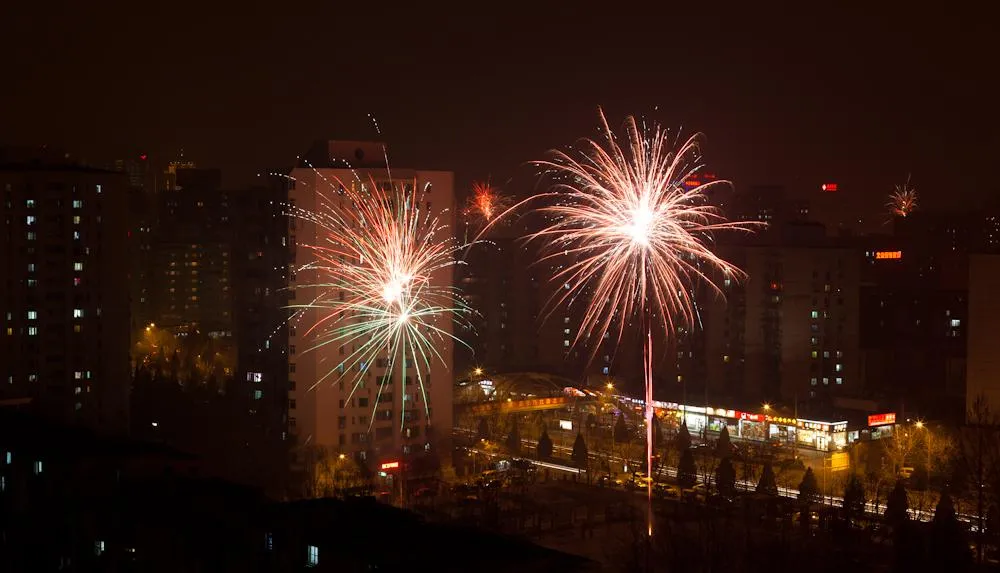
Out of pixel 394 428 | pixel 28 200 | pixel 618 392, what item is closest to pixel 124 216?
pixel 28 200

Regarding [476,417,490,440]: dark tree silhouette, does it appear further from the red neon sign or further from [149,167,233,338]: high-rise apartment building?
[149,167,233,338]: high-rise apartment building

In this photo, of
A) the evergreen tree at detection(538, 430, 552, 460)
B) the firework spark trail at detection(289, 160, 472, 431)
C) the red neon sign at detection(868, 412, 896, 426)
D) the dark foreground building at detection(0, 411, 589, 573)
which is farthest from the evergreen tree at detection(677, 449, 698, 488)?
the dark foreground building at detection(0, 411, 589, 573)

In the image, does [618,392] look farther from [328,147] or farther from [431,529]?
[431,529]

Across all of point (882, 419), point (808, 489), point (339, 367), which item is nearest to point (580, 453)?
point (808, 489)

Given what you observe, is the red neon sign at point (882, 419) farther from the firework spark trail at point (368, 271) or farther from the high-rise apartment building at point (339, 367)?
the firework spark trail at point (368, 271)

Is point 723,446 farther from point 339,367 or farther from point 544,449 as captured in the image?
point 339,367

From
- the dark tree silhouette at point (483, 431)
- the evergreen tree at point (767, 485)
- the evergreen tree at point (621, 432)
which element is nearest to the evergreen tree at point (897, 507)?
the evergreen tree at point (767, 485)
